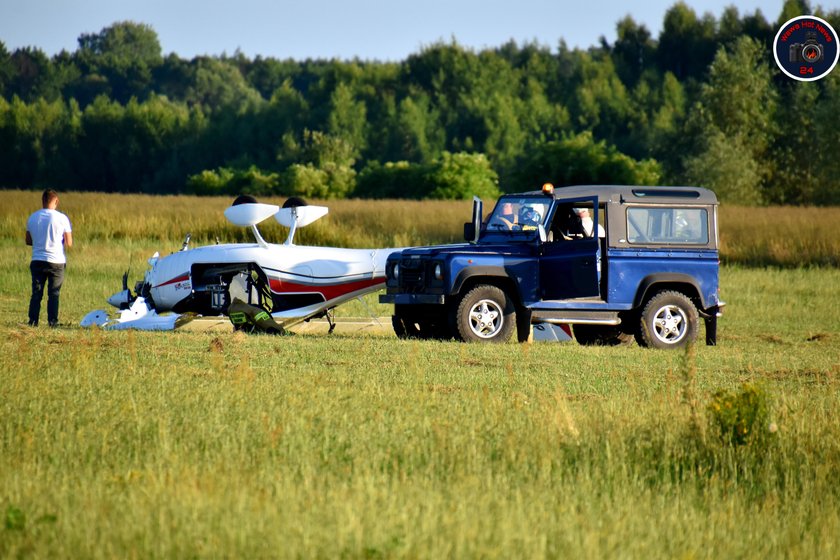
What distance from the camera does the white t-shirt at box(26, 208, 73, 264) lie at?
17.7 metres

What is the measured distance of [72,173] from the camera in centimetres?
10338

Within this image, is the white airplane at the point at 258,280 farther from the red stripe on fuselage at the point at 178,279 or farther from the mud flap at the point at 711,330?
the mud flap at the point at 711,330

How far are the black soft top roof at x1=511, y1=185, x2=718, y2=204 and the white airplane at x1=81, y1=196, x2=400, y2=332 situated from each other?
2826 mm

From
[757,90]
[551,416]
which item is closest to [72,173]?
[757,90]

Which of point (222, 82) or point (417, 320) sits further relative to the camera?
point (222, 82)

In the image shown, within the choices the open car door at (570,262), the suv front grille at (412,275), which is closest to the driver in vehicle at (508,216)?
the open car door at (570,262)

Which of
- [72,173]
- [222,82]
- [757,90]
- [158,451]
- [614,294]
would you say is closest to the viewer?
[158,451]

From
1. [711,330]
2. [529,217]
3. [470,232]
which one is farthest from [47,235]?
[711,330]

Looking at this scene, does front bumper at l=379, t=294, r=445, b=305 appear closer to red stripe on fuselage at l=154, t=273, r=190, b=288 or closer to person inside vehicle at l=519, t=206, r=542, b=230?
person inside vehicle at l=519, t=206, r=542, b=230

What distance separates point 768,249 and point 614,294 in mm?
19552

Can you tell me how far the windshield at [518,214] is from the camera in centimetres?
1717

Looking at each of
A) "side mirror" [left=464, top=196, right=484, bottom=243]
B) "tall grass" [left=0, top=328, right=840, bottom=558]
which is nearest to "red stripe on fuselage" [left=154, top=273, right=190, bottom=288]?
"side mirror" [left=464, top=196, right=484, bottom=243]

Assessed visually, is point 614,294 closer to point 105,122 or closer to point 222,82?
point 105,122

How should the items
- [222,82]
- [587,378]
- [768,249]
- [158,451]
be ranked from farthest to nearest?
[222,82] < [768,249] < [587,378] < [158,451]
